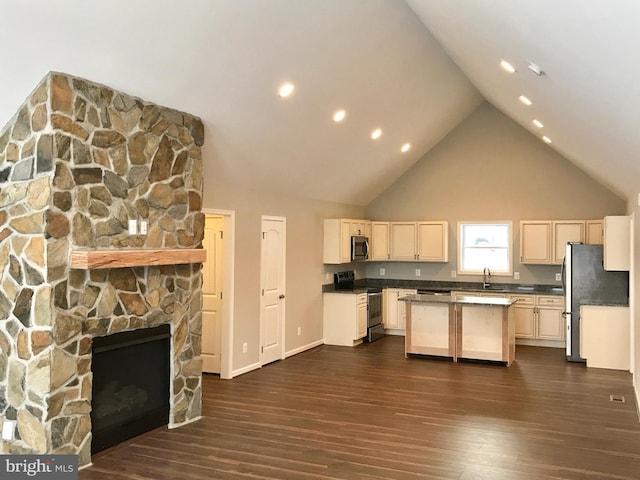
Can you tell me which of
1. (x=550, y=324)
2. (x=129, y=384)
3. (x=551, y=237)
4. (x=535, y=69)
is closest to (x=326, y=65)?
(x=535, y=69)

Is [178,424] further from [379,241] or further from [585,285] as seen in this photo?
[379,241]

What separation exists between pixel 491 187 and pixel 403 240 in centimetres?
188

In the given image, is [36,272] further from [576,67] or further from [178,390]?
[576,67]

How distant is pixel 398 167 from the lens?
10.5 metres

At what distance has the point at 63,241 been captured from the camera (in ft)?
13.9

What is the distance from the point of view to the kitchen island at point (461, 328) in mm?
8047

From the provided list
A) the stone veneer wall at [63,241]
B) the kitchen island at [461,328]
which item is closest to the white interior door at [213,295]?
the stone veneer wall at [63,241]

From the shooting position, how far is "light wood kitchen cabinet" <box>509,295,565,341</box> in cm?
942

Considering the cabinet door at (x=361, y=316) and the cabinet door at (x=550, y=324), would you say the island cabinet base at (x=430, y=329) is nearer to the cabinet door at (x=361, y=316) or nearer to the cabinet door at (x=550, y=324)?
the cabinet door at (x=361, y=316)

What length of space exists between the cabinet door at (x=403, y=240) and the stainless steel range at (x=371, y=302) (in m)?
0.78

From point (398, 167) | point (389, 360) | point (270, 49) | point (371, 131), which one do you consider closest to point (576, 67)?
point (270, 49)

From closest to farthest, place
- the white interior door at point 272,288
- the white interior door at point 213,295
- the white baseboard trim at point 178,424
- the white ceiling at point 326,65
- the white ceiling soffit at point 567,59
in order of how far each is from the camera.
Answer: the white ceiling soffit at point 567,59 → the white ceiling at point 326,65 → the white baseboard trim at point 178,424 → the white interior door at point 213,295 → the white interior door at point 272,288

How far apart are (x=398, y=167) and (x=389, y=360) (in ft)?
12.5

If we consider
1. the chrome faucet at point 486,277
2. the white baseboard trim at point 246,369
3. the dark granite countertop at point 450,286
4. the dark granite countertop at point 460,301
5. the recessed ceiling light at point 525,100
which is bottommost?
the white baseboard trim at point 246,369
